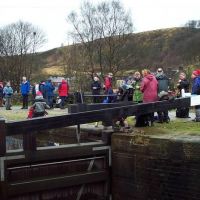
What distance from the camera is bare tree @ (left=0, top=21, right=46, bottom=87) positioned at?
58250 millimetres

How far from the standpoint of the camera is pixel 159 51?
80.2 m

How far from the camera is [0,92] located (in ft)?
93.6

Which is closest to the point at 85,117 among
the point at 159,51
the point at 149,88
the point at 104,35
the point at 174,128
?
the point at 174,128

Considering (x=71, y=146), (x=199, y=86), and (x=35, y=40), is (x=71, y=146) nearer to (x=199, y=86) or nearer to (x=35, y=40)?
(x=199, y=86)

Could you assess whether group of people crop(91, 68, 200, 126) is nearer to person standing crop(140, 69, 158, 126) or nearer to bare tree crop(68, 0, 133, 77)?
person standing crop(140, 69, 158, 126)

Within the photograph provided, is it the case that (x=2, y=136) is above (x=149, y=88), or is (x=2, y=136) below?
below

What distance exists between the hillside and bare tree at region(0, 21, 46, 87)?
315cm

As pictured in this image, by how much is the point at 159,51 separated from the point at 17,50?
28.3 m

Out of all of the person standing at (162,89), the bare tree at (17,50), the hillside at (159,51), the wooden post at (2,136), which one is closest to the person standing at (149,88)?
the person standing at (162,89)

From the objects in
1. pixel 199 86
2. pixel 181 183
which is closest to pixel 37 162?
pixel 181 183

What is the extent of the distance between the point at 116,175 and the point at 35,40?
54.3 metres

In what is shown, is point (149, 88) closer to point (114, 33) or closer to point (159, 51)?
point (114, 33)

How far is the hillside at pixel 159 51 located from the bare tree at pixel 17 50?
3148mm

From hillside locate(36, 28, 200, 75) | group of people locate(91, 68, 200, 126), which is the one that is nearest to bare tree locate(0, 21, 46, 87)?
hillside locate(36, 28, 200, 75)
